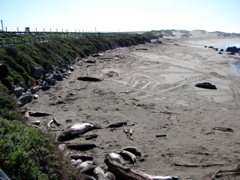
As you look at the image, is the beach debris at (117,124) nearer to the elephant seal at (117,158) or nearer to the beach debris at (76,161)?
the elephant seal at (117,158)

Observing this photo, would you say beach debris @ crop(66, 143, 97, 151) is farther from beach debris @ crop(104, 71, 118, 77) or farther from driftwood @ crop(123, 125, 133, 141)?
beach debris @ crop(104, 71, 118, 77)

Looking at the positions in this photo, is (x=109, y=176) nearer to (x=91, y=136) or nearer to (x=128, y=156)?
(x=128, y=156)

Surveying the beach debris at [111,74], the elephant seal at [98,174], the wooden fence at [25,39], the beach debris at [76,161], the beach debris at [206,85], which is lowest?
the beach debris at [76,161]

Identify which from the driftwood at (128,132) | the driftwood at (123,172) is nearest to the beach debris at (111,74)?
the driftwood at (128,132)

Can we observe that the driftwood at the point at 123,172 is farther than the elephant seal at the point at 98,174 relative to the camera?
No

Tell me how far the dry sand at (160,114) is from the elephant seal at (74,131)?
338 mm

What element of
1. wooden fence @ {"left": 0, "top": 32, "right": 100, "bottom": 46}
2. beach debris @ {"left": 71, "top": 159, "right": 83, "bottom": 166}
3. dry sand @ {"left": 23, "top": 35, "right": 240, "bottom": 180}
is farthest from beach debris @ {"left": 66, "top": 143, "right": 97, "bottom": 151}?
wooden fence @ {"left": 0, "top": 32, "right": 100, "bottom": 46}

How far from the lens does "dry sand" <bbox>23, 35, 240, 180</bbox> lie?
7.09 meters

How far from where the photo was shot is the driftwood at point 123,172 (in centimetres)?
545

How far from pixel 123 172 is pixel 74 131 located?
348 centimetres

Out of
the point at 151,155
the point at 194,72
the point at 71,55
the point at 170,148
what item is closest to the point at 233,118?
the point at 170,148

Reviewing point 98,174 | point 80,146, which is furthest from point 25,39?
point 98,174

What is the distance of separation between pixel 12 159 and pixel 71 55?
22873 mm

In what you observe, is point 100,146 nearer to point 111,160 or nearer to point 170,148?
point 111,160
